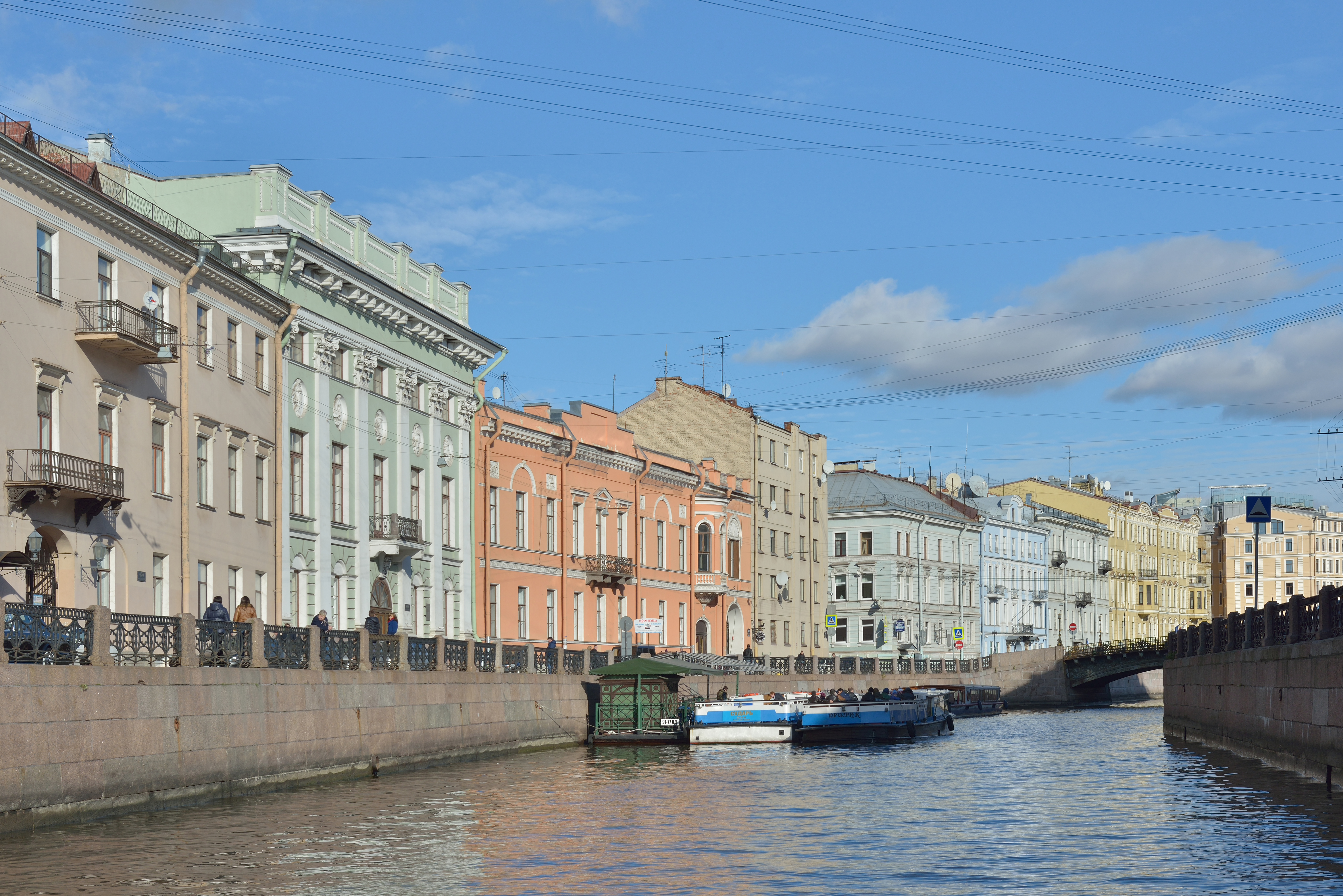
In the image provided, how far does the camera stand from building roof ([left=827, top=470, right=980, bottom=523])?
3575 inches

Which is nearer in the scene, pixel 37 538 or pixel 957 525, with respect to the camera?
pixel 37 538

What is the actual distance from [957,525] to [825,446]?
15.0 m

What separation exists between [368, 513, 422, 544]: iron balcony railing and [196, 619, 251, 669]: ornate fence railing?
1699 centimetres

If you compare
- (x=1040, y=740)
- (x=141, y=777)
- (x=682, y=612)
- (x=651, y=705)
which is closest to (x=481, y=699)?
(x=651, y=705)

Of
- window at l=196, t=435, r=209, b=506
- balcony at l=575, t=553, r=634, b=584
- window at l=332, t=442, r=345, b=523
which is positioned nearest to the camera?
window at l=196, t=435, r=209, b=506

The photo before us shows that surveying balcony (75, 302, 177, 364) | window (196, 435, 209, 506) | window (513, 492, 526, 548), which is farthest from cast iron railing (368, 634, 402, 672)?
window (513, 492, 526, 548)

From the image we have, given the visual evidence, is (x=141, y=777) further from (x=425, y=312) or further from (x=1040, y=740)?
(x=1040, y=740)

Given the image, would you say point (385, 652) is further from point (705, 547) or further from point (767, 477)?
point (767, 477)

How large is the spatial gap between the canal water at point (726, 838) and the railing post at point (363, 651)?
2162mm

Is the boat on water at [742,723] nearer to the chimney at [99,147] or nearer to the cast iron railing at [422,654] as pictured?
the cast iron railing at [422,654]

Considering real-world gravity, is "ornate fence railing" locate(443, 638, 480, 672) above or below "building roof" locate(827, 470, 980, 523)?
below

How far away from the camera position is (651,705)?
44.9m

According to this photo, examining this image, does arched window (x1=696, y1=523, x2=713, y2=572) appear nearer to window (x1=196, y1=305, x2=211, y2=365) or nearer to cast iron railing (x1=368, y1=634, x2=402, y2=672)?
window (x1=196, y1=305, x2=211, y2=365)

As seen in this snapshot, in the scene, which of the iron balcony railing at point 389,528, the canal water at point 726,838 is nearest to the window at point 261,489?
the iron balcony railing at point 389,528
